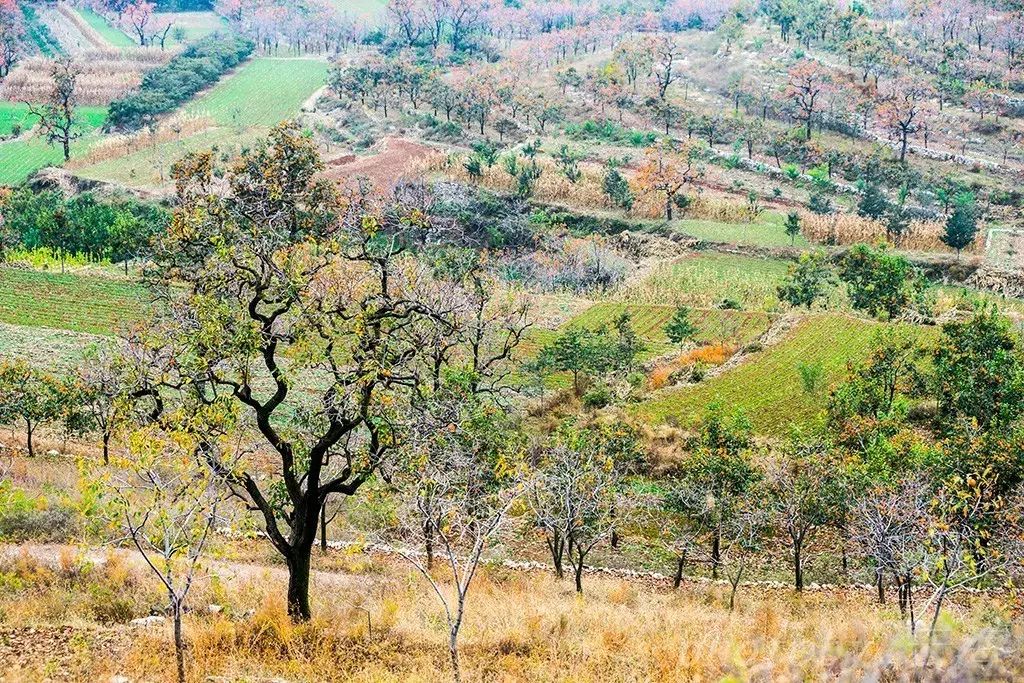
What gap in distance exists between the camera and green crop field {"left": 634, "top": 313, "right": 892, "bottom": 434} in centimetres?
3562

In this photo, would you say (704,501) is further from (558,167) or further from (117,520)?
(558,167)

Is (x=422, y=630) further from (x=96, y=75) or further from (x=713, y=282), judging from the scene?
→ (x=96, y=75)

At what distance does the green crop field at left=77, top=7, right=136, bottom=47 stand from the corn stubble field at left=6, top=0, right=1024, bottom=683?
17.8ft

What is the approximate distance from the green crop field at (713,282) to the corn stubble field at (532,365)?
33 cm

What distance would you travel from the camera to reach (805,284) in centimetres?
4925

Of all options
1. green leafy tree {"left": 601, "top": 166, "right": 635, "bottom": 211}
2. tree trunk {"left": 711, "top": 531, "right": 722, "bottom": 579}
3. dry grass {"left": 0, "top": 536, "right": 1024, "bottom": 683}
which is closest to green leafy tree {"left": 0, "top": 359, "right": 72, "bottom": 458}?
dry grass {"left": 0, "top": 536, "right": 1024, "bottom": 683}

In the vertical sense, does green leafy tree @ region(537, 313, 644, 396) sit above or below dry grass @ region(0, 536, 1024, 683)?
below

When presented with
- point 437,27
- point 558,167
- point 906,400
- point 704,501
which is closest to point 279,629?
point 704,501

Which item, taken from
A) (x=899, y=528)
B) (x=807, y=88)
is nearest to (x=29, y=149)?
(x=807, y=88)

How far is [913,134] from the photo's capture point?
267 feet

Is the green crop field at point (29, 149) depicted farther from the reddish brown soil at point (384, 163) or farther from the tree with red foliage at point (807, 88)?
the tree with red foliage at point (807, 88)

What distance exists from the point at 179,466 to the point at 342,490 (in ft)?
10.2

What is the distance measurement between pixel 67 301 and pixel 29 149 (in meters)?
40.8

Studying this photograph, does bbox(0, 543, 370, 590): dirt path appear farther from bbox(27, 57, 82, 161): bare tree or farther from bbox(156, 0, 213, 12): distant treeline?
bbox(156, 0, 213, 12): distant treeline
